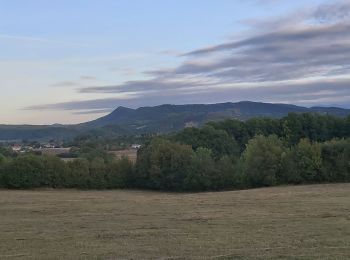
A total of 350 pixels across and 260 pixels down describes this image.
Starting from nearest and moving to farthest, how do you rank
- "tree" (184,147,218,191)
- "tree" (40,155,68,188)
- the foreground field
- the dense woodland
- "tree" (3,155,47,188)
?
the foreground field, the dense woodland, "tree" (3,155,47,188), "tree" (40,155,68,188), "tree" (184,147,218,191)

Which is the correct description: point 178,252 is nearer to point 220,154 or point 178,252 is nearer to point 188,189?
point 188,189

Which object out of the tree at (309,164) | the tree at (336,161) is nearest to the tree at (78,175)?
the tree at (309,164)

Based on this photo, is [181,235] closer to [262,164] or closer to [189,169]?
[262,164]

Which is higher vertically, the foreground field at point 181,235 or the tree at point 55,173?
the foreground field at point 181,235

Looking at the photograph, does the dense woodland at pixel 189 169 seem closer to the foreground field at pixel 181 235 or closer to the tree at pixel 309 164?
the tree at pixel 309 164

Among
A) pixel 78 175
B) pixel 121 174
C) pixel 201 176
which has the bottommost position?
pixel 201 176

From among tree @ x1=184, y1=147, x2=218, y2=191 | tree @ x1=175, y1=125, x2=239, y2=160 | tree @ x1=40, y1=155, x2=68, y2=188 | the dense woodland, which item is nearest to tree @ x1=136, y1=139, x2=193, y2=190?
the dense woodland

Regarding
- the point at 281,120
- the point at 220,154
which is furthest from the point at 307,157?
the point at 281,120

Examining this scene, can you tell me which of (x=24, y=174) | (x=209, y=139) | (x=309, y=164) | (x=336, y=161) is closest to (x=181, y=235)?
(x=309, y=164)

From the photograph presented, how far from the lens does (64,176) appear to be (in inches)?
3177

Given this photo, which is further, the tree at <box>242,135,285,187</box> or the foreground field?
the tree at <box>242,135,285,187</box>

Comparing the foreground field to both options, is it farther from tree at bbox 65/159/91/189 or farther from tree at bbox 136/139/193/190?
tree at bbox 136/139/193/190

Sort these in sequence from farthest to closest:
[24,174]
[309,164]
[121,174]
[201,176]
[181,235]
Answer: [121,174], [201,176], [24,174], [309,164], [181,235]

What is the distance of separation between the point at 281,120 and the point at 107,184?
43.1m
